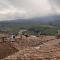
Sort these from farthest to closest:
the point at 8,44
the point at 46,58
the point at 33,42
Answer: the point at 33,42 → the point at 8,44 → the point at 46,58

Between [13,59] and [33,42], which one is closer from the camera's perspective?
[13,59]

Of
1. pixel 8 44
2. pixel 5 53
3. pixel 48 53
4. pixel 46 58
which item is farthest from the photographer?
pixel 8 44

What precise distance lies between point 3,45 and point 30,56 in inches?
387

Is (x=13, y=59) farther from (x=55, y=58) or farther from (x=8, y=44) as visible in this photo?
(x=8, y=44)

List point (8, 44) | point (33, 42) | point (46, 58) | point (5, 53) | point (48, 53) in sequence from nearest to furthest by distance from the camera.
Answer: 1. point (46, 58)
2. point (48, 53)
3. point (5, 53)
4. point (8, 44)
5. point (33, 42)

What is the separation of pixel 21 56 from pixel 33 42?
1400 centimetres

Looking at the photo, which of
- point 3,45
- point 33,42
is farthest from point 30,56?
point 33,42

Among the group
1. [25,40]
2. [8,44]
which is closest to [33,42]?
[25,40]

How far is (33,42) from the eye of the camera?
37656 millimetres

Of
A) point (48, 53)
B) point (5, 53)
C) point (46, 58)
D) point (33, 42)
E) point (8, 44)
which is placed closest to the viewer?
point (46, 58)

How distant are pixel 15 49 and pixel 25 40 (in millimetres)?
6939

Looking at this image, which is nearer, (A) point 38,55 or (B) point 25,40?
(A) point 38,55

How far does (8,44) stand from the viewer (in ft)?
109

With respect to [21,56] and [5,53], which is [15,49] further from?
[21,56]
